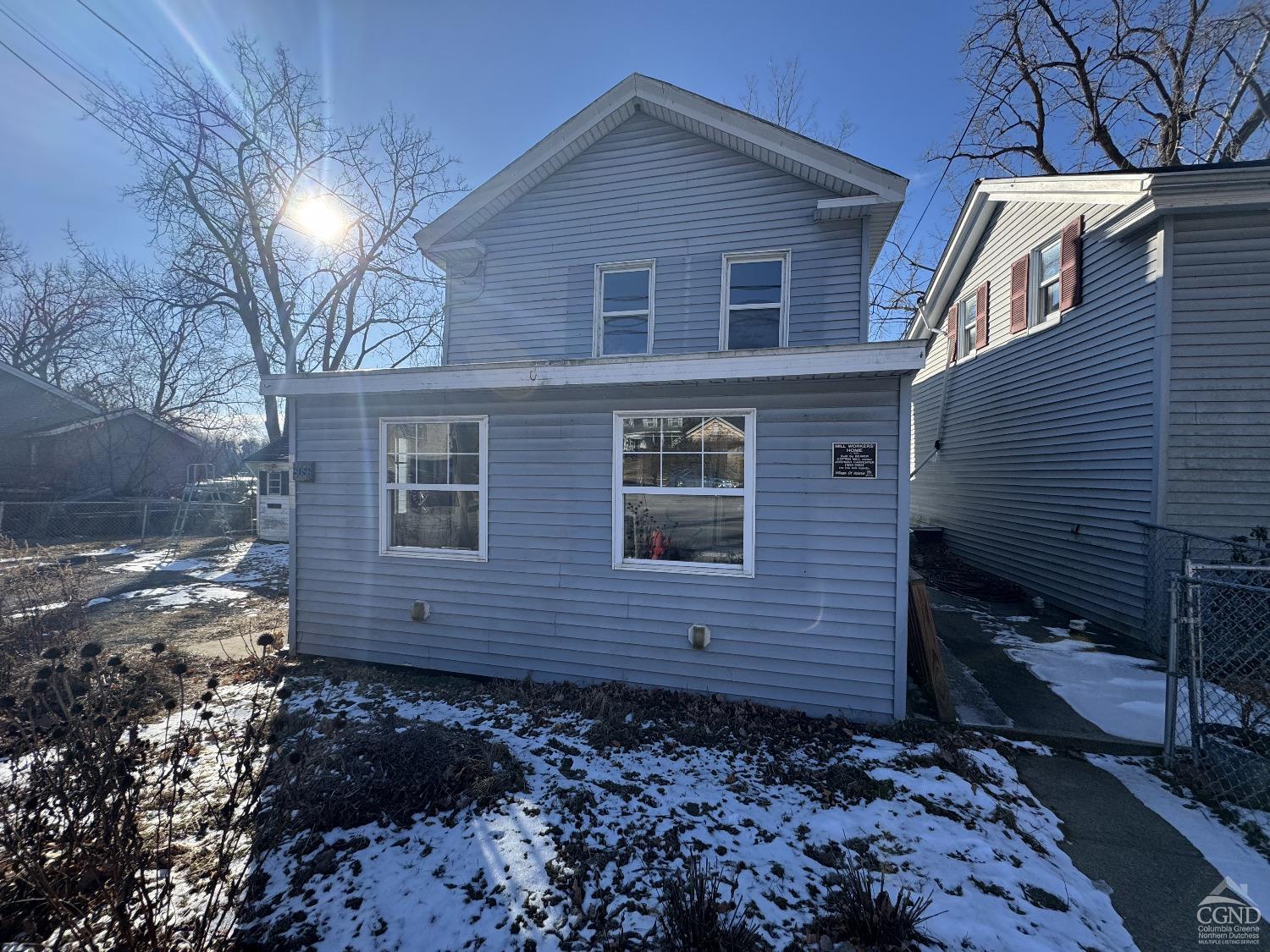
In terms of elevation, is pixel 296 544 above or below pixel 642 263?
below

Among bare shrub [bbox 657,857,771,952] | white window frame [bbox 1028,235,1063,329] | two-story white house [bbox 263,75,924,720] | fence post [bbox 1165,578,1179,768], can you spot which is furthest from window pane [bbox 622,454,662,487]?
white window frame [bbox 1028,235,1063,329]

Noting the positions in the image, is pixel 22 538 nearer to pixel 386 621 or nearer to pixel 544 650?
pixel 386 621

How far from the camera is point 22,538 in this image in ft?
43.2

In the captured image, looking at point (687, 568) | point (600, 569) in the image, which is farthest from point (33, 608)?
point (687, 568)

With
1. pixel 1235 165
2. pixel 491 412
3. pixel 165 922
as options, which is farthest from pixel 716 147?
pixel 165 922

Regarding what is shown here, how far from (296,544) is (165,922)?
432cm

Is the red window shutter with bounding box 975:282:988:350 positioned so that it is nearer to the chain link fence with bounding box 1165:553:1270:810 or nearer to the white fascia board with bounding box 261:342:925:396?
the chain link fence with bounding box 1165:553:1270:810

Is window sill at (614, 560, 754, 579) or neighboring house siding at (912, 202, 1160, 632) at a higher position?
neighboring house siding at (912, 202, 1160, 632)

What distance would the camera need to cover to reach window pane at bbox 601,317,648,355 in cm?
727

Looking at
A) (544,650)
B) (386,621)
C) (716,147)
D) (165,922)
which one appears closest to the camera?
(165,922)

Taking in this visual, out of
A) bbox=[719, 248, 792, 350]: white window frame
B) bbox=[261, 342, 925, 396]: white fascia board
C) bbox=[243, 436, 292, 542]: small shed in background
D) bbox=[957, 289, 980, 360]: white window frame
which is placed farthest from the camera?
bbox=[243, 436, 292, 542]: small shed in background

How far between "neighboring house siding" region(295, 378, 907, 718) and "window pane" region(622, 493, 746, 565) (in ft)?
0.67

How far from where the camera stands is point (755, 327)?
6.82m

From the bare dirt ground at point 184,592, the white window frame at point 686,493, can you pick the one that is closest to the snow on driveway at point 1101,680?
the white window frame at point 686,493
